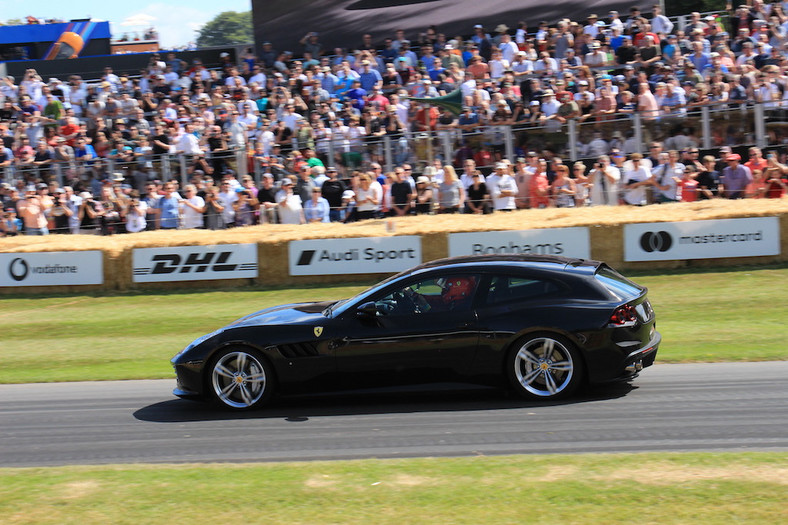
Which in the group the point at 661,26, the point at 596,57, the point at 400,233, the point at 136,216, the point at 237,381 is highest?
the point at 661,26

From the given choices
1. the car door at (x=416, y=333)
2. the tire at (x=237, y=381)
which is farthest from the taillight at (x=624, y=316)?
the tire at (x=237, y=381)

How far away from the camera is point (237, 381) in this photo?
8461 millimetres

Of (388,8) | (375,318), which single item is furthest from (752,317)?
(388,8)

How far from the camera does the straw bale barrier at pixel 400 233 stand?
15.0m

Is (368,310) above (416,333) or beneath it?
above

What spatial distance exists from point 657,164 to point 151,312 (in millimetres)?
9694

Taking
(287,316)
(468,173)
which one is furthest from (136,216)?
(287,316)

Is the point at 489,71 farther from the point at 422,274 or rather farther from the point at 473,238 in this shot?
the point at 422,274

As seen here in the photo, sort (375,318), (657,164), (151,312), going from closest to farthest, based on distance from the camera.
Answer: (375,318) → (151,312) → (657,164)

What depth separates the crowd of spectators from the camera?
17078 millimetres

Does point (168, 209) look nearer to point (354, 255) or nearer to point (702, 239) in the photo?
point (354, 255)

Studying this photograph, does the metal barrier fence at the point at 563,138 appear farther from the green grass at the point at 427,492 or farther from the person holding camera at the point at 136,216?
the green grass at the point at 427,492

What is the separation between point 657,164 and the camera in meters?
17.0

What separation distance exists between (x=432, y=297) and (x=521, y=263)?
3.01 ft
